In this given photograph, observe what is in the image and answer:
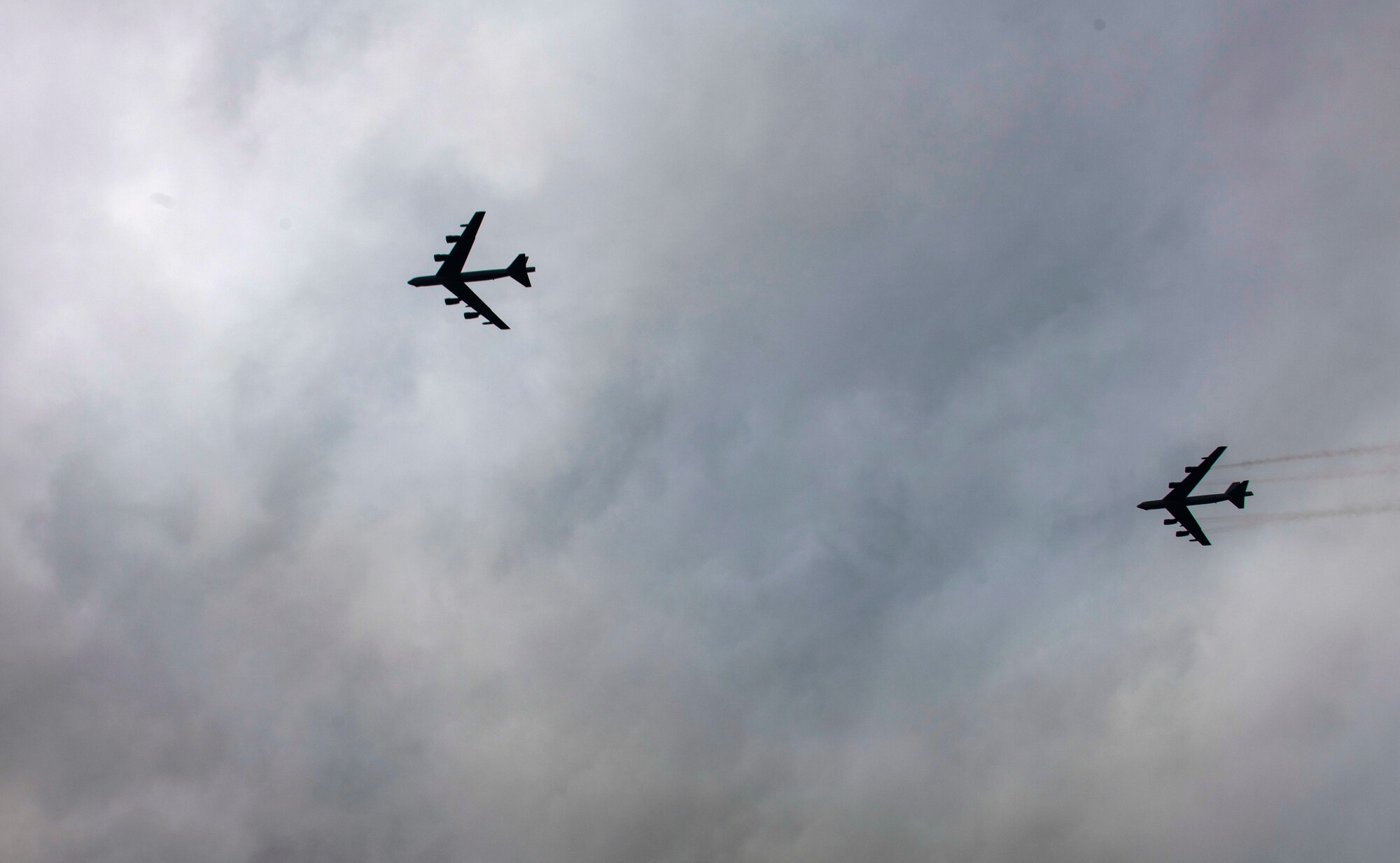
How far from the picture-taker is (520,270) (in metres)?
94.6

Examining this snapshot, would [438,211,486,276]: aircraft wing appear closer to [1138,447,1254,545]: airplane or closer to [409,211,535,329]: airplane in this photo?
[409,211,535,329]: airplane

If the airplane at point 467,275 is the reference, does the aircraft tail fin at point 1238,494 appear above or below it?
below

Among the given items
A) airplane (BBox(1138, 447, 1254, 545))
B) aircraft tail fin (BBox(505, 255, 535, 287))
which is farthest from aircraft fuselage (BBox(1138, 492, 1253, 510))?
aircraft tail fin (BBox(505, 255, 535, 287))

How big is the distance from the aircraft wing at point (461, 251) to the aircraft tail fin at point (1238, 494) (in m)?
102

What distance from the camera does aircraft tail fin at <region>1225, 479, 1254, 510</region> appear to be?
107188 millimetres

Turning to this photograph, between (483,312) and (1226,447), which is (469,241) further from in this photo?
(1226,447)

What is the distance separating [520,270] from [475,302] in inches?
261

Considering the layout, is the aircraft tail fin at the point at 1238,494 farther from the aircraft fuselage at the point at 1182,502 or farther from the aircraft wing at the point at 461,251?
the aircraft wing at the point at 461,251

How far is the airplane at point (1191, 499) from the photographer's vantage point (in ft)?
351

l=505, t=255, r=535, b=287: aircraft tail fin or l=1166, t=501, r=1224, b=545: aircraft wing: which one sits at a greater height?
l=505, t=255, r=535, b=287: aircraft tail fin

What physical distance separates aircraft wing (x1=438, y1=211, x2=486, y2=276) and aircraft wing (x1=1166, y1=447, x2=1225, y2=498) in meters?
95.2

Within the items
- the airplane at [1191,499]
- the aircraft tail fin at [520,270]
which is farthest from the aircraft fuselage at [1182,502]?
the aircraft tail fin at [520,270]

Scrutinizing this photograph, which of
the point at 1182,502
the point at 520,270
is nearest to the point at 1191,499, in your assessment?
the point at 1182,502

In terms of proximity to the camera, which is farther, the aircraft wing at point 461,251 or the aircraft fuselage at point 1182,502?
the aircraft fuselage at point 1182,502
